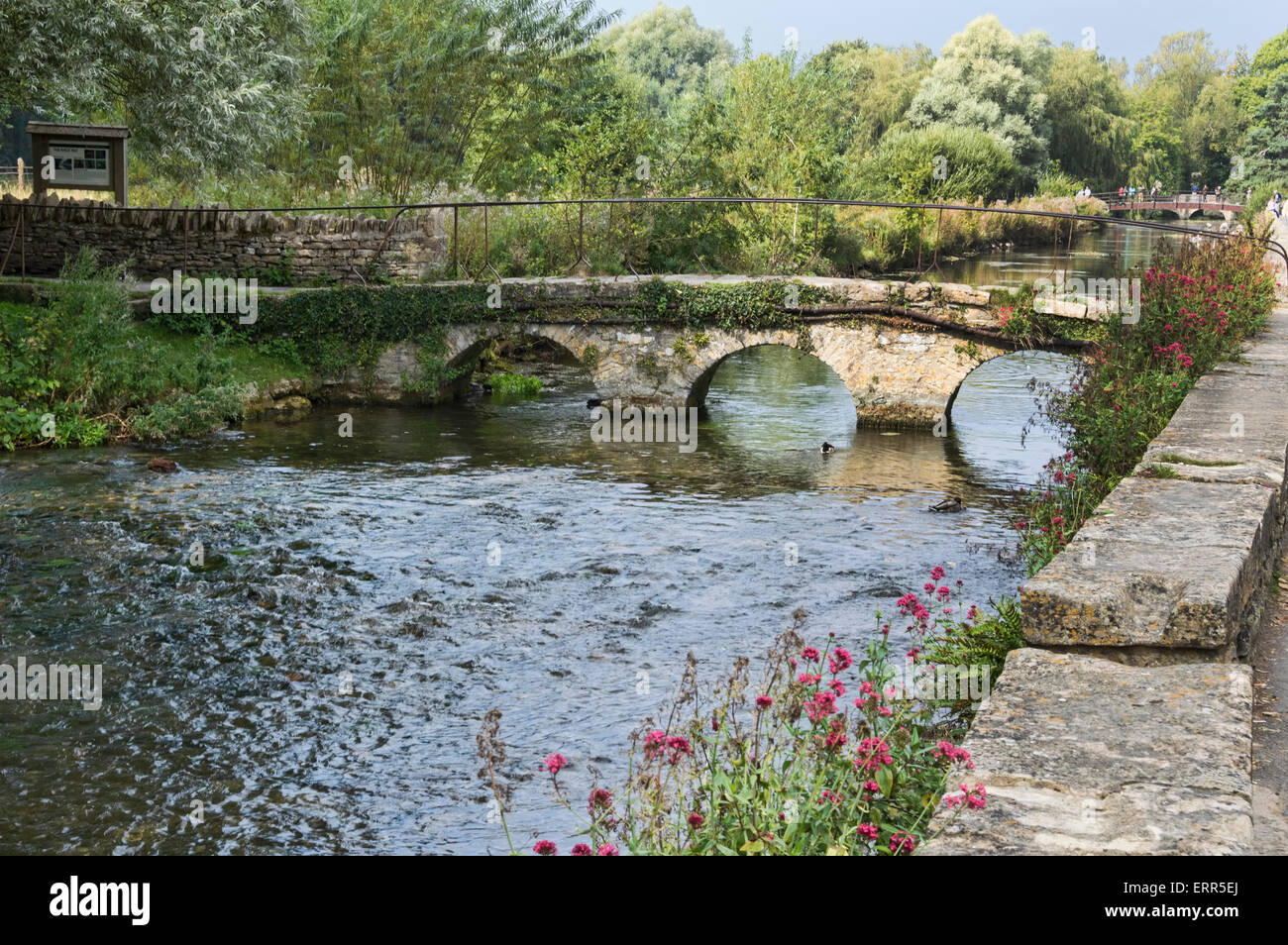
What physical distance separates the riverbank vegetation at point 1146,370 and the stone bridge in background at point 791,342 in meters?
4.01

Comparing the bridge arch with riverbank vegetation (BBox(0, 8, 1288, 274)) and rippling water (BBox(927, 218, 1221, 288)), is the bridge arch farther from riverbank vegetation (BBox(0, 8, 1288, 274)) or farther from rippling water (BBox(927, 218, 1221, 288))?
rippling water (BBox(927, 218, 1221, 288))

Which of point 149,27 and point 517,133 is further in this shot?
point 517,133

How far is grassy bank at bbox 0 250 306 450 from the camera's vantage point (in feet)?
51.8

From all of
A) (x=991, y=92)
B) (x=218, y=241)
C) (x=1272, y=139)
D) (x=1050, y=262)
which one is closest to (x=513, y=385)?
(x=218, y=241)

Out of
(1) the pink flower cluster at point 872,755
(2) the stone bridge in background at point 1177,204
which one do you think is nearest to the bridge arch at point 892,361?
(1) the pink flower cluster at point 872,755

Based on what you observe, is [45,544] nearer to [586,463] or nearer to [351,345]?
[586,463]

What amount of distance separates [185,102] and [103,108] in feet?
7.49

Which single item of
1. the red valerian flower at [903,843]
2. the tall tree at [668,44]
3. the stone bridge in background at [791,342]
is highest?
the tall tree at [668,44]

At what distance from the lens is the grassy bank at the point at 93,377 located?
15.8 metres

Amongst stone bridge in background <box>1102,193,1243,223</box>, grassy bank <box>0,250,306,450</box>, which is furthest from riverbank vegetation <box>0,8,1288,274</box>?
stone bridge in background <box>1102,193,1243,223</box>

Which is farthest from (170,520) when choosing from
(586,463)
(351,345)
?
(351,345)

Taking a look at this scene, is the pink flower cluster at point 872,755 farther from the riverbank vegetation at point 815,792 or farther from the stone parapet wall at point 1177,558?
the stone parapet wall at point 1177,558

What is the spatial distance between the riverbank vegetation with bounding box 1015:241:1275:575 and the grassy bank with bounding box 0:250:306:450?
10.8 m

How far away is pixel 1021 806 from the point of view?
330 cm
